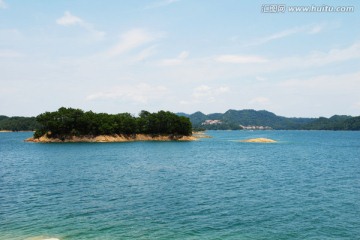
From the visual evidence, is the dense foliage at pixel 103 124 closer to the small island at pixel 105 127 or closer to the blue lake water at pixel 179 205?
the small island at pixel 105 127

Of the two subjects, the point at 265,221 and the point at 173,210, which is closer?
the point at 265,221

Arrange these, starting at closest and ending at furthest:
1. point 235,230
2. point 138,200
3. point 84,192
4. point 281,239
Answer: point 281,239 < point 235,230 < point 138,200 < point 84,192

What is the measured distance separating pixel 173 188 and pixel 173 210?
1307 centimetres

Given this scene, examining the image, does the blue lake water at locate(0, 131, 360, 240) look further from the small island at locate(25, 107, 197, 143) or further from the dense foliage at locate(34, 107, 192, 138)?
the small island at locate(25, 107, 197, 143)

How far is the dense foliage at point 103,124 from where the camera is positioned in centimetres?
16650

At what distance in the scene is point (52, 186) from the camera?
51.7 meters

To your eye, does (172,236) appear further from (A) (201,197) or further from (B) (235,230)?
(A) (201,197)

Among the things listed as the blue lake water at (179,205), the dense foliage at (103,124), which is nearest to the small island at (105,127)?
the dense foliage at (103,124)

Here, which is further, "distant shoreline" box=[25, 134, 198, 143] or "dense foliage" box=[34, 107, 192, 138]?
"distant shoreline" box=[25, 134, 198, 143]

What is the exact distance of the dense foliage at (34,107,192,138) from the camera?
16650cm

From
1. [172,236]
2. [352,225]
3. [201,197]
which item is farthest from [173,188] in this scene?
[352,225]

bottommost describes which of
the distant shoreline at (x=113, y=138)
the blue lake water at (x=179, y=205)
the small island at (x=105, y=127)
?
the blue lake water at (x=179, y=205)

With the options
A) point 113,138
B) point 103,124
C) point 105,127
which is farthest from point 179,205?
point 113,138

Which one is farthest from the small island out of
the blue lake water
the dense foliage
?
the blue lake water
